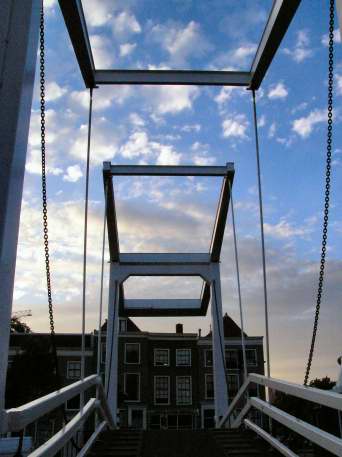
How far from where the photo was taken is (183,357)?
110 ft

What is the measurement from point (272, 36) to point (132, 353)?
2991 centimetres

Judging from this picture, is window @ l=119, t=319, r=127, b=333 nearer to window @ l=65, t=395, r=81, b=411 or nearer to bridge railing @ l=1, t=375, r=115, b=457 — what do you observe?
window @ l=65, t=395, r=81, b=411

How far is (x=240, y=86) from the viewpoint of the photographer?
6035mm

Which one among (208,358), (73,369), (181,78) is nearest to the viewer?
(181,78)

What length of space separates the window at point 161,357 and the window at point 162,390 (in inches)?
32.2

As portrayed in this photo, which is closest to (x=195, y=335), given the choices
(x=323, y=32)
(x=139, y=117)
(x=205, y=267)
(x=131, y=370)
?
(x=131, y=370)

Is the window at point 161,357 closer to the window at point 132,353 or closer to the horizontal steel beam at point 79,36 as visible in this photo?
the window at point 132,353

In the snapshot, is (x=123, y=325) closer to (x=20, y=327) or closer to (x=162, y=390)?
(x=162, y=390)

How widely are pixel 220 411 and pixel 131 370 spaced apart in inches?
928

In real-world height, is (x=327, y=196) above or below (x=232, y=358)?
above

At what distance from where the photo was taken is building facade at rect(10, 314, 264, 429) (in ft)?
105

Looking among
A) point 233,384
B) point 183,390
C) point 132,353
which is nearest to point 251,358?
point 233,384

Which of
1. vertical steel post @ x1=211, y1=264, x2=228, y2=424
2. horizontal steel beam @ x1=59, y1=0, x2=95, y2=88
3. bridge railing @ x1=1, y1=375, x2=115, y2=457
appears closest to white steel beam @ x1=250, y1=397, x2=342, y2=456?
bridge railing @ x1=1, y1=375, x2=115, y2=457

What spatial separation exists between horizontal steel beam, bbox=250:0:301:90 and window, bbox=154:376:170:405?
96.2 feet
